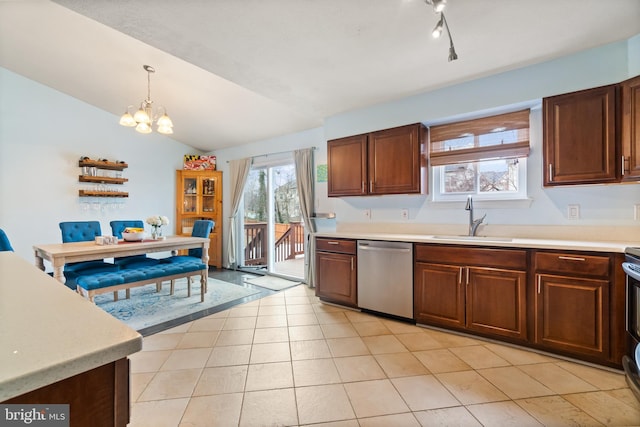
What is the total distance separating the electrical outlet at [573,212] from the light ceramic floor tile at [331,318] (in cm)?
227

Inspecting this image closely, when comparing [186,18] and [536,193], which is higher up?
[186,18]

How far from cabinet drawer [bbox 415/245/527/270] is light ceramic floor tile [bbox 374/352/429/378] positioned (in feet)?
2.98

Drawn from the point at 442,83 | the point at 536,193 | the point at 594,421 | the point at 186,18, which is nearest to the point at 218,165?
the point at 186,18

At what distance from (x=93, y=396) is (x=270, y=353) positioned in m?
1.93

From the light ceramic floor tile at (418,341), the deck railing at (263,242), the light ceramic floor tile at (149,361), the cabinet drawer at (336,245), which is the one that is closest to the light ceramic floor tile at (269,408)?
the light ceramic floor tile at (149,361)

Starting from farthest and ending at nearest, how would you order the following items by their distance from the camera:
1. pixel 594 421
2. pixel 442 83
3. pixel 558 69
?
pixel 442 83, pixel 558 69, pixel 594 421

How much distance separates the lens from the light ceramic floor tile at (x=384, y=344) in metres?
2.32

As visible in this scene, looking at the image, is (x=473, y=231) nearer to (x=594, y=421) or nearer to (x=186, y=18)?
(x=594, y=421)

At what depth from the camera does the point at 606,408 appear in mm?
1615

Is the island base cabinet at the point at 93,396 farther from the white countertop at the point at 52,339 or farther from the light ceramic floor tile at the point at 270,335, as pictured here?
the light ceramic floor tile at the point at 270,335

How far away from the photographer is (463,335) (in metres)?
2.55

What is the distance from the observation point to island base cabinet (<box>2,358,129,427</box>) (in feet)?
1.61

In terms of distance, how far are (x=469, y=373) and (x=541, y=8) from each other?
2.52 m

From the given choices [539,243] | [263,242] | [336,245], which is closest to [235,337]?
[336,245]
